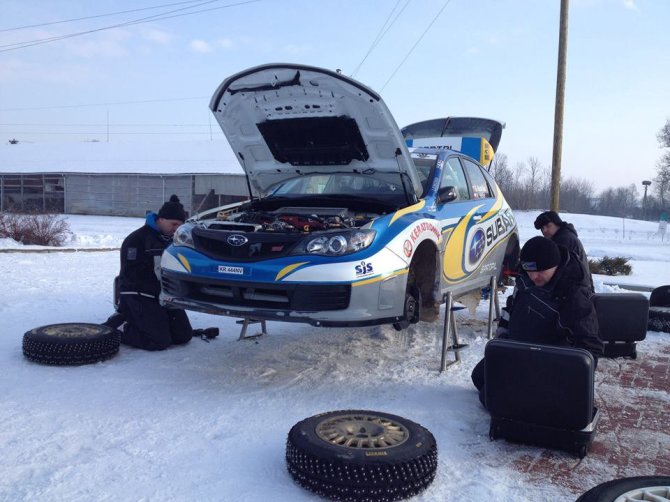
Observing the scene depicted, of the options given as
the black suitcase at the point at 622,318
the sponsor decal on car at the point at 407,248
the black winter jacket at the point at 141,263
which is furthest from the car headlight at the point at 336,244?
the black suitcase at the point at 622,318

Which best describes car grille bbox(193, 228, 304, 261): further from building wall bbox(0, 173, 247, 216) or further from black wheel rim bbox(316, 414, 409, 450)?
building wall bbox(0, 173, 247, 216)

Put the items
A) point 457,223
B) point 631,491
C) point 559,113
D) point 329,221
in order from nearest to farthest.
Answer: point 631,491, point 329,221, point 457,223, point 559,113

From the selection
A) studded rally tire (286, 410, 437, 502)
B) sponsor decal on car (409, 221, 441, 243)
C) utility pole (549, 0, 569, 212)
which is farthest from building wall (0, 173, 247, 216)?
studded rally tire (286, 410, 437, 502)

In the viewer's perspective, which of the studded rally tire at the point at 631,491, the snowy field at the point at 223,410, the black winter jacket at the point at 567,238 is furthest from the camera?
the black winter jacket at the point at 567,238

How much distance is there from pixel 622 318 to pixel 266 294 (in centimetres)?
352

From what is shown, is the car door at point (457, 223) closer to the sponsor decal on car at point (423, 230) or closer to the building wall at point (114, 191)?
the sponsor decal on car at point (423, 230)

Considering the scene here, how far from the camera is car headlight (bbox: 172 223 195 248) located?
4.68 meters

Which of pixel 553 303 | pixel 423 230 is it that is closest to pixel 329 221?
pixel 423 230

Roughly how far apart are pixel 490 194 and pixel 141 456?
487 centimetres

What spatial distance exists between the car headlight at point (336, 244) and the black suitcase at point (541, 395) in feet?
3.69

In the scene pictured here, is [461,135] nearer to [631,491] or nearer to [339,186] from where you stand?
[339,186]

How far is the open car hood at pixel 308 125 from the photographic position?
4.70m

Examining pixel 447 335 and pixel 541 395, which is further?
pixel 447 335

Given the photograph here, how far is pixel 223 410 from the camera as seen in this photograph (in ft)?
13.3
